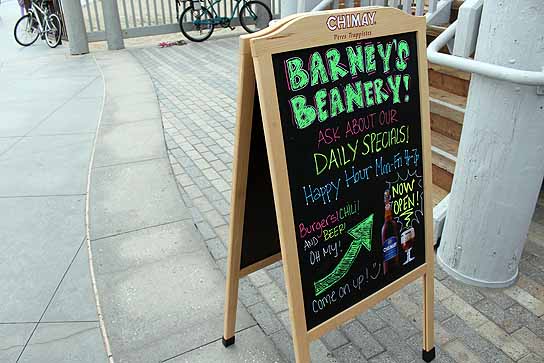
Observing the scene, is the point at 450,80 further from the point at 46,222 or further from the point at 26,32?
the point at 26,32

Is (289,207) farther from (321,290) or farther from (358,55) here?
(358,55)

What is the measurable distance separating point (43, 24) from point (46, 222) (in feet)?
30.1

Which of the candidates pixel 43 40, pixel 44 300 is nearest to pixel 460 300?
pixel 44 300

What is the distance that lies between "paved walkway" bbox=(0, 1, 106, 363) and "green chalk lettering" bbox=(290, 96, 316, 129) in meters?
1.74

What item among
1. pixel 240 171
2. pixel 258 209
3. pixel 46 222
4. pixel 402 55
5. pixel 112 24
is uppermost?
pixel 402 55

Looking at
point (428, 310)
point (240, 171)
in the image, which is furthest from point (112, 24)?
point (428, 310)

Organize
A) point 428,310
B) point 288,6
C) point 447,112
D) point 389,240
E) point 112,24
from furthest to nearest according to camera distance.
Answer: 1. point 112,24
2. point 288,6
3. point 447,112
4. point 428,310
5. point 389,240

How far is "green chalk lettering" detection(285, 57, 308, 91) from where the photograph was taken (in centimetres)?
171

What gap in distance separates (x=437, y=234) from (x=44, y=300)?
2635 mm

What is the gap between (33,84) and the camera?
8242 millimetres

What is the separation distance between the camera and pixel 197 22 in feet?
37.0

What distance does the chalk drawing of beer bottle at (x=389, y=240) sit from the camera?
2.18m

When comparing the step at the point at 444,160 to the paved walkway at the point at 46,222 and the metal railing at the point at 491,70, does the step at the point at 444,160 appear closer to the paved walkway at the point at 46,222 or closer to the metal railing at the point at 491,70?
the metal railing at the point at 491,70

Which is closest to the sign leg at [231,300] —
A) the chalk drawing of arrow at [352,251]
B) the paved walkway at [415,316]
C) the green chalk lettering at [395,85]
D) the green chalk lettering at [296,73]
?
the paved walkway at [415,316]
